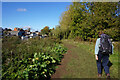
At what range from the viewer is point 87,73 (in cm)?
405

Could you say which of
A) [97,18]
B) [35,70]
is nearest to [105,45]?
[35,70]

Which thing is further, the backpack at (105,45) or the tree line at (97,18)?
the tree line at (97,18)

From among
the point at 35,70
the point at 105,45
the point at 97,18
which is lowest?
the point at 35,70

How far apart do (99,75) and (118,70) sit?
1.39 metres

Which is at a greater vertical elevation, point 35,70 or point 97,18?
point 97,18

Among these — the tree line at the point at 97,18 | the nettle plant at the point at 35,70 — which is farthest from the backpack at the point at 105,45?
the tree line at the point at 97,18

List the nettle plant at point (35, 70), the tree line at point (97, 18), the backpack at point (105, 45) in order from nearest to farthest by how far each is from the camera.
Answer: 1. the nettle plant at point (35, 70)
2. the backpack at point (105, 45)
3. the tree line at point (97, 18)

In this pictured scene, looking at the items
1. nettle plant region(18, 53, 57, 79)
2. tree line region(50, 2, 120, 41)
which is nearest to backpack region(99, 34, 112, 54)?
nettle plant region(18, 53, 57, 79)

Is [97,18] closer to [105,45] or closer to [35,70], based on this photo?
[105,45]

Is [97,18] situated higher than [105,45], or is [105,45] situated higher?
[97,18]

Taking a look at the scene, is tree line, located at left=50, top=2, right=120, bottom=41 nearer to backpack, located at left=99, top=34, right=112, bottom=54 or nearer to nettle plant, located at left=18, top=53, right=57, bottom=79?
backpack, located at left=99, top=34, right=112, bottom=54

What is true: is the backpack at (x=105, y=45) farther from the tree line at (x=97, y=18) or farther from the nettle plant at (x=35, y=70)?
the tree line at (x=97, y=18)

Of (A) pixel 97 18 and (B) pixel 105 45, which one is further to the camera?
(A) pixel 97 18

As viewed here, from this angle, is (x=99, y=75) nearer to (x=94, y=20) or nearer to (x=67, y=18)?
(x=94, y=20)
